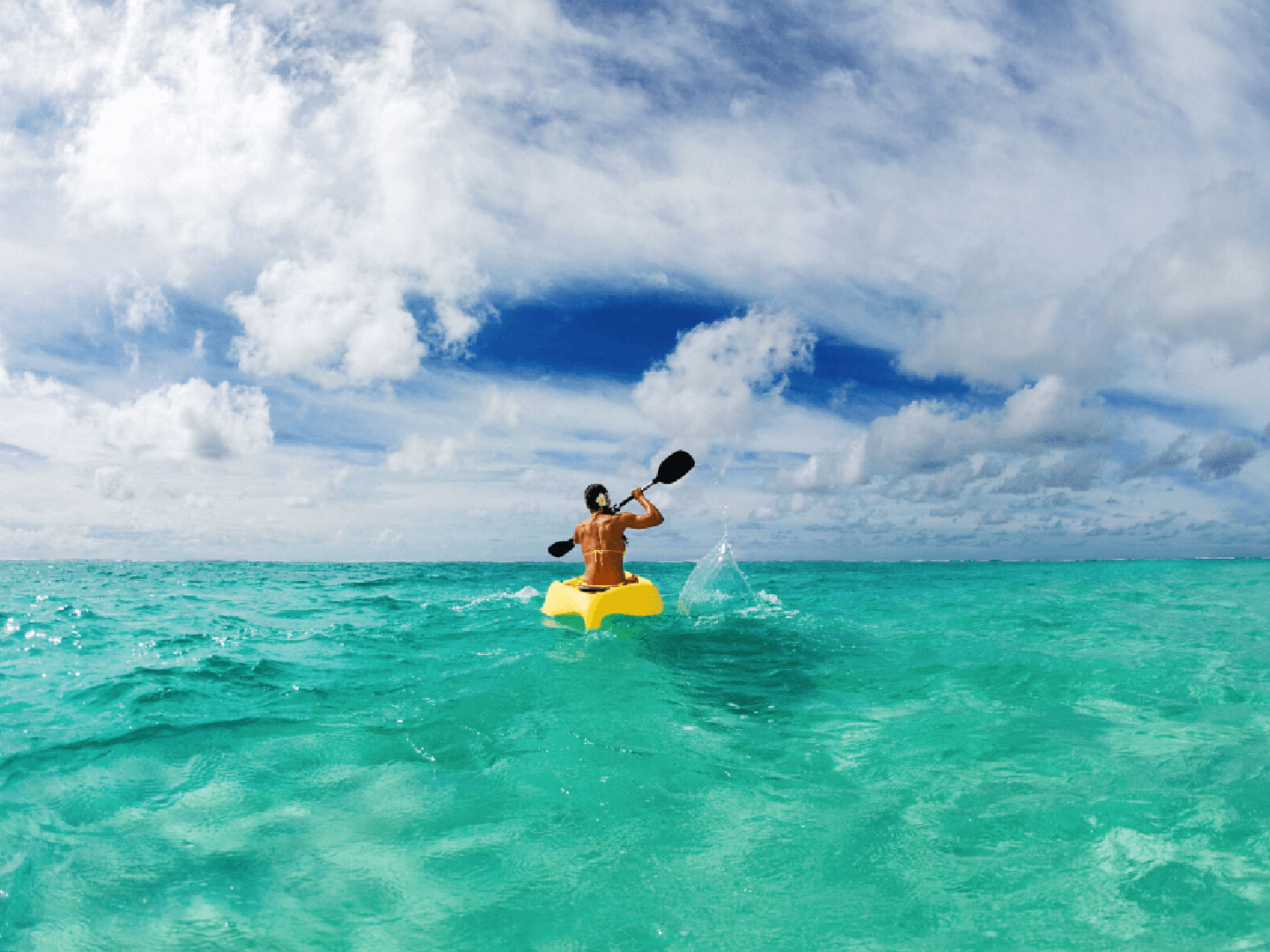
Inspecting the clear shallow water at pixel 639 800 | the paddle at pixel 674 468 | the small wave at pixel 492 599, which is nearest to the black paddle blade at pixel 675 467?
the paddle at pixel 674 468

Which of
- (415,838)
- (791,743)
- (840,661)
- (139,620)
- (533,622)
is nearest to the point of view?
(415,838)

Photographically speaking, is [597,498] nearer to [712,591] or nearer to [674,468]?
[674,468]

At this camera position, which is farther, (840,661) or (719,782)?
(840,661)

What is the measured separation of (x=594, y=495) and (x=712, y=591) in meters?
7.30

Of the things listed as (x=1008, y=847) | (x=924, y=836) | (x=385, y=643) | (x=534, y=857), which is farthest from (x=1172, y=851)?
(x=385, y=643)

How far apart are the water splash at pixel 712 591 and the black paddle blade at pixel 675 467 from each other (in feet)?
6.20

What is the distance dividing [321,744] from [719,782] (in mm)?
3735

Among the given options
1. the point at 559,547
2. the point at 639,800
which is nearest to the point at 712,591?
the point at 559,547

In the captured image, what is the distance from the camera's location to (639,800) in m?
5.18

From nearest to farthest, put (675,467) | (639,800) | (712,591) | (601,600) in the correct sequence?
(639,800), (601,600), (675,467), (712,591)

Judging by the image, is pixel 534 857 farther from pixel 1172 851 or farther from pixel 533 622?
pixel 533 622

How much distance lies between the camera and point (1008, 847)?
4426 millimetres

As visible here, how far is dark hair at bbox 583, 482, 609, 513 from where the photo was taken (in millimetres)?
13500

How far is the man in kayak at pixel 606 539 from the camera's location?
513 inches
